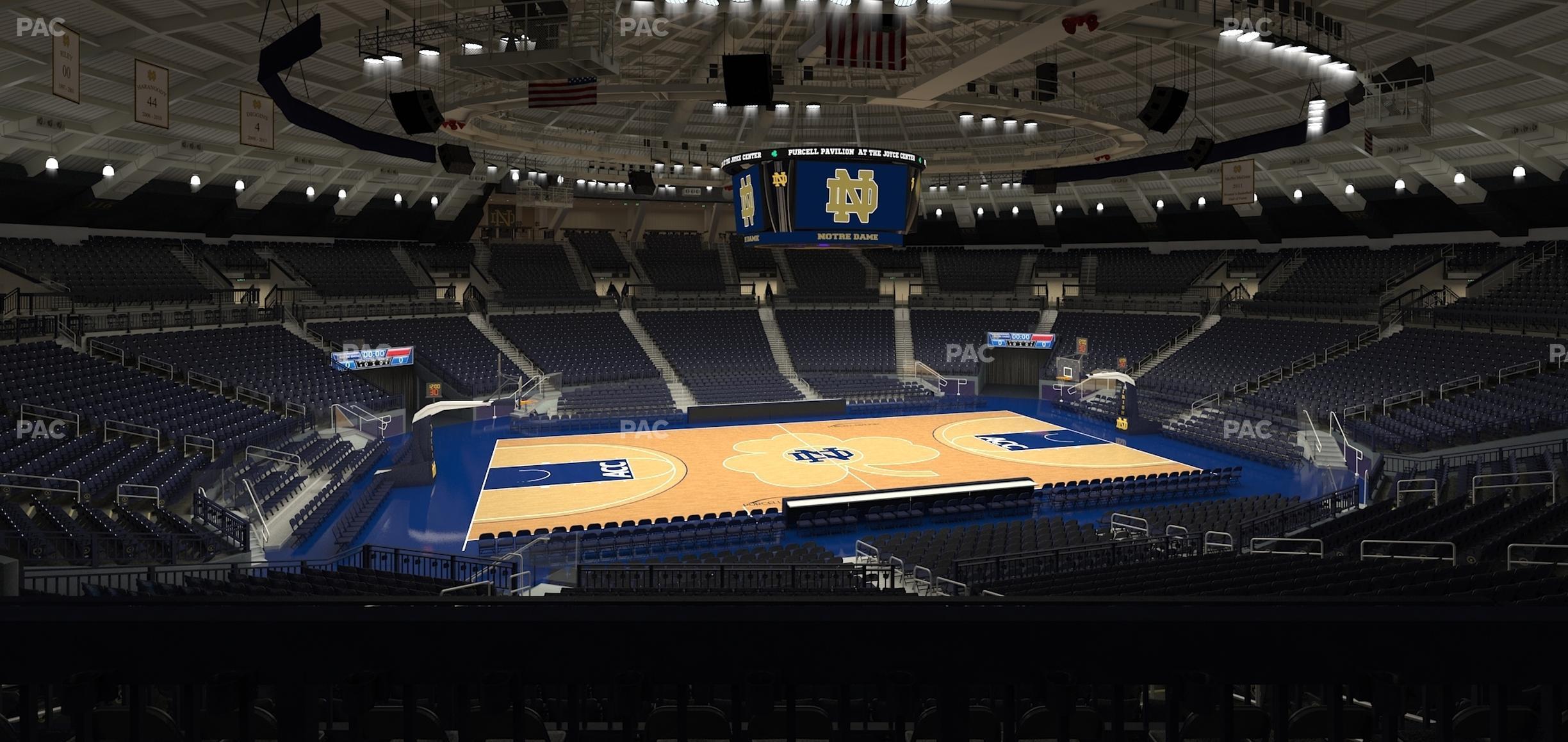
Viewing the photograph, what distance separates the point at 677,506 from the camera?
2566 centimetres

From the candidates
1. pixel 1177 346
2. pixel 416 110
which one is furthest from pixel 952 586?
pixel 1177 346

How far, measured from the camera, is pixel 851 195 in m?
25.5

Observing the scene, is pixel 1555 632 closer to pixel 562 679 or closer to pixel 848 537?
pixel 562 679

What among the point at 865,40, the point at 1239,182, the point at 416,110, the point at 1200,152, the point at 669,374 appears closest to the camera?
the point at 865,40

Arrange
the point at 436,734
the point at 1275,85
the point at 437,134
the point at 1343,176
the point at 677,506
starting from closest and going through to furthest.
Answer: the point at 436,734 → the point at 677,506 → the point at 1275,85 → the point at 437,134 → the point at 1343,176

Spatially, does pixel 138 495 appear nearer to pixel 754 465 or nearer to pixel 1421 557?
pixel 754 465

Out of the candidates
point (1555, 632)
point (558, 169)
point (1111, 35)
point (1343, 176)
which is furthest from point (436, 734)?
point (1343, 176)

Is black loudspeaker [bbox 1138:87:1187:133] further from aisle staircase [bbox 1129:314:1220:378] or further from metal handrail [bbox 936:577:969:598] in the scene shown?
aisle staircase [bbox 1129:314:1220:378]

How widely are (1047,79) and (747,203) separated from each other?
8738 millimetres

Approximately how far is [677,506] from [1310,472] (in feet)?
64.5

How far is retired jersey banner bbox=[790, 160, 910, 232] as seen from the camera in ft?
82.8

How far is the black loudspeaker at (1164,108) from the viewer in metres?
20.1

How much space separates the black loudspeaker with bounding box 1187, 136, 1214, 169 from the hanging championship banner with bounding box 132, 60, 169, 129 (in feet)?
79.2

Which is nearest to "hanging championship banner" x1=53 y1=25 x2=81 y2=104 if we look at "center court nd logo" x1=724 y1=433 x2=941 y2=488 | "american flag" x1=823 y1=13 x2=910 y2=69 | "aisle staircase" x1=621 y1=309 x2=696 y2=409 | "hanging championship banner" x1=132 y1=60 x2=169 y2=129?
"hanging championship banner" x1=132 y1=60 x2=169 y2=129
